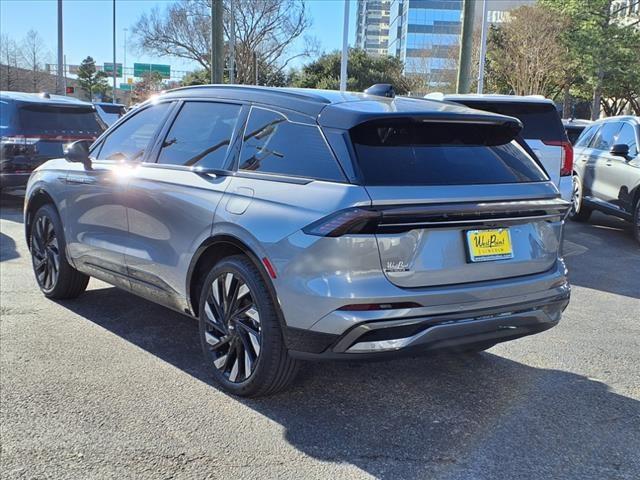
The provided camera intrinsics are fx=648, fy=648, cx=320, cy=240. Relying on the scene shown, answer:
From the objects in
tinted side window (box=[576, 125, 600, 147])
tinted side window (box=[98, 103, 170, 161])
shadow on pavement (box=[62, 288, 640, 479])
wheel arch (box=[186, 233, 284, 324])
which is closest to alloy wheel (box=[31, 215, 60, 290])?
tinted side window (box=[98, 103, 170, 161])

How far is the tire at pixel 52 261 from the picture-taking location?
5.43 meters

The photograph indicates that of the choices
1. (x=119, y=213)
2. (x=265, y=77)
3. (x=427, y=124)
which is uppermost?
(x=265, y=77)

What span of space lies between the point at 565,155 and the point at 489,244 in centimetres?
476

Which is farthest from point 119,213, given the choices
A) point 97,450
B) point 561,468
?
point 561,468

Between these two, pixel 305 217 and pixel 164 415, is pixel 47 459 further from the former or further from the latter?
pixel 305 217

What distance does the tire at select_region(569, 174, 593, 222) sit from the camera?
10.7m

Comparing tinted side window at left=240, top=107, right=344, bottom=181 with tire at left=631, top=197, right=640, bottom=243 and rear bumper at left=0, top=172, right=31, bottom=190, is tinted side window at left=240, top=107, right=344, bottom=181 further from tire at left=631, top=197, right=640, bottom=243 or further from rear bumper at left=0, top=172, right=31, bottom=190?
rear bumper at left=0, top=172, right=31, bottom=190

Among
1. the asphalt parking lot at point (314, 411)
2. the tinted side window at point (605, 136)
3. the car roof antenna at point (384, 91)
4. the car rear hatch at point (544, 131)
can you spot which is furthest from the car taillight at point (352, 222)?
the tinted side window at point (605, 136)

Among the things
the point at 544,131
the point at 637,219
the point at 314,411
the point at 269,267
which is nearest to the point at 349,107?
the point at 269,267

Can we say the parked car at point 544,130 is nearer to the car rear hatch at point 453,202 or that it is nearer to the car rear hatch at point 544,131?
the car rear hatch at point 544,131

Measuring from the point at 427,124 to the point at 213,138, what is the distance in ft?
4.62

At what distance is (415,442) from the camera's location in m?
3.24

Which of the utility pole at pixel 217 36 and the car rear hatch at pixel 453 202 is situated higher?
the utility pole at pixel 217 36

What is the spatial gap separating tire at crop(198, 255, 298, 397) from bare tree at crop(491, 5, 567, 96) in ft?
121
